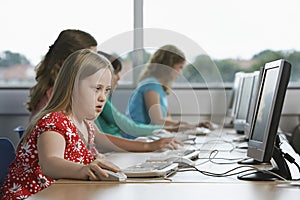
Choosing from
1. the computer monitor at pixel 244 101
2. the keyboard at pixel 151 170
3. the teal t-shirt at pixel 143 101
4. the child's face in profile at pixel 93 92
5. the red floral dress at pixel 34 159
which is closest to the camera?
the keyboard at pixel 151 170

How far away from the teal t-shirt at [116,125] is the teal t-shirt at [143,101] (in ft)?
1.39

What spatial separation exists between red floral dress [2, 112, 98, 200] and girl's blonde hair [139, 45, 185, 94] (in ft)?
2.82

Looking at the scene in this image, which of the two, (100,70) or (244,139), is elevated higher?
(100,70)

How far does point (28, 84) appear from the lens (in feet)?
16.2

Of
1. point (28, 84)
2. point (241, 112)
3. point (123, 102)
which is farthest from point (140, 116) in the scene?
point (28, 84)

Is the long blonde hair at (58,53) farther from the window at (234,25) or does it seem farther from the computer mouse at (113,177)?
the window at (234,25)

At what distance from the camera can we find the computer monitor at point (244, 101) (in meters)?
3.55

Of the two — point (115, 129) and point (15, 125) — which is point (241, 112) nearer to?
point (115, 129)

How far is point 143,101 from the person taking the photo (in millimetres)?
4270

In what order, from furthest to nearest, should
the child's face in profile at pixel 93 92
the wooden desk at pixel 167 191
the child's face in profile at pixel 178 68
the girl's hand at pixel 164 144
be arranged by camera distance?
1. the child's face in profile at pixel 178 68
2. the girl's hand at pixel 164 144
3. the child's face in profile at pixel 93 92
4. the wooden desk at pixel 167 191

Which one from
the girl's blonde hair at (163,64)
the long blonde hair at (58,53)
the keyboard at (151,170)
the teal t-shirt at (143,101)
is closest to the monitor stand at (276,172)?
the keyboard at (151,170)

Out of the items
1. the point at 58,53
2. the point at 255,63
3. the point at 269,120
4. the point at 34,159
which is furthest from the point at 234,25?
the point at 269,120

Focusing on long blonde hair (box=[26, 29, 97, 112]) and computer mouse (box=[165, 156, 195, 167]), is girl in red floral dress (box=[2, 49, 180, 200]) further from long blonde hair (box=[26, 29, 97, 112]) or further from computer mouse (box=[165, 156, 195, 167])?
long blonde hair (box=[26, 29, 97, 112])

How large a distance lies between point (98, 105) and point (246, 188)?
0.74m
